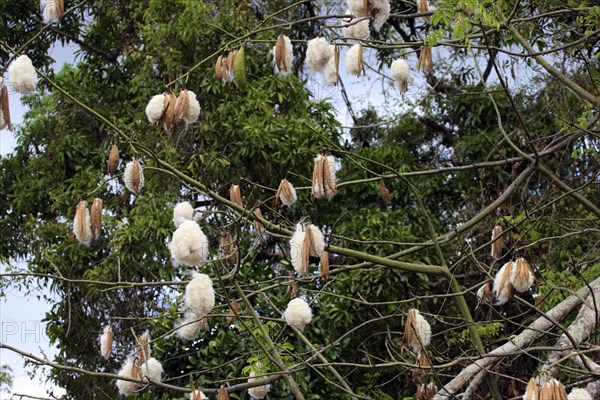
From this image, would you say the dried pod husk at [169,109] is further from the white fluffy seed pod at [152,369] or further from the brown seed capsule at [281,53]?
the white fluffy seed pod at [152,369]

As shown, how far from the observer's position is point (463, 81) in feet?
25.6

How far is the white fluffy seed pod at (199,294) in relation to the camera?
2602 millimetres

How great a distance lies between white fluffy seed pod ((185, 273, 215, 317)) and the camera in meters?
2.60

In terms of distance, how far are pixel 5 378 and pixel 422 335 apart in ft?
21.8


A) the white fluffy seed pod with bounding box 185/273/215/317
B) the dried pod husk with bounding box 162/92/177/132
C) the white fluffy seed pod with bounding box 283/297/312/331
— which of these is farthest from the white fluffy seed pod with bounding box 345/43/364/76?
the white fluffy seed pod with bounding box 185/273/215/317

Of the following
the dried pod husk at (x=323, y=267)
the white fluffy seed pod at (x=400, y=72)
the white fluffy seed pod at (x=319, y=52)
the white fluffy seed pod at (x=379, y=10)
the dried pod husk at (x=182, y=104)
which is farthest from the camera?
the white fluffy seed pod at (x=400, y=72)

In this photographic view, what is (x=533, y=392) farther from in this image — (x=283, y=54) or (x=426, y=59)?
(x=426, y=59)

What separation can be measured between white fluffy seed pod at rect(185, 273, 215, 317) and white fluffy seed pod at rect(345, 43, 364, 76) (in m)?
0.85

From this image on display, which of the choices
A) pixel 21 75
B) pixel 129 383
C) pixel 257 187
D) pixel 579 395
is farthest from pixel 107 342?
pixel 257 187

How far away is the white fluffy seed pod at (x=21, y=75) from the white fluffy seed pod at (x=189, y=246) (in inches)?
25.8

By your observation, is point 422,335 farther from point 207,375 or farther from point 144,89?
point 144,89

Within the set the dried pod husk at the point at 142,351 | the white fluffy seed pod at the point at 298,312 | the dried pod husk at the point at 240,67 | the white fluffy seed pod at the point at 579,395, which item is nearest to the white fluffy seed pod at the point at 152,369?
the dried pod husk at the point at 142,351

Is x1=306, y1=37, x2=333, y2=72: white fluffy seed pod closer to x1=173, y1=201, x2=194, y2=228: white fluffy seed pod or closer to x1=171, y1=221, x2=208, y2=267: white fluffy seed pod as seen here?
x1=173, y1=201, x2=194, y2=228: white fluffy seed pod

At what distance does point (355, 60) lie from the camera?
3.02 m
